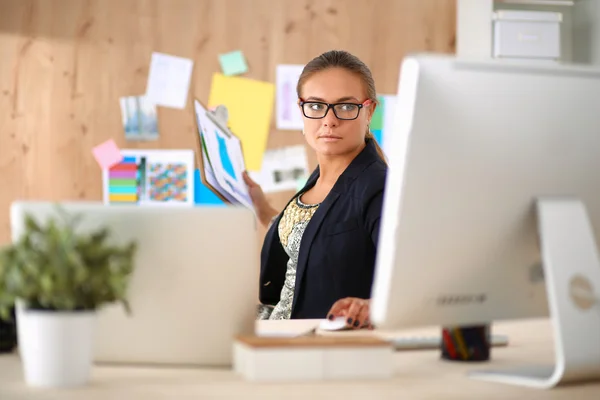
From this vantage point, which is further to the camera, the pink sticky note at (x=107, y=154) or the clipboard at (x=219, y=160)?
the pink sticky note at (x=107, y=154)

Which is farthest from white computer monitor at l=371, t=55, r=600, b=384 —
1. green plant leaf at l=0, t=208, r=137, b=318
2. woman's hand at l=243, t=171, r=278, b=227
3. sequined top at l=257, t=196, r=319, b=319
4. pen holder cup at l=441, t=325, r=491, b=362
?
woman's hand at l=243, t=171, r=278, b=227

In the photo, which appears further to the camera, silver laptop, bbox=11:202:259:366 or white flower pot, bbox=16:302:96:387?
silver laptop, bbox=11:202:259:366

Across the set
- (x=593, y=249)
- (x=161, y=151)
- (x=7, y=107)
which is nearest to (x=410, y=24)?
A: (x=161, y=151)

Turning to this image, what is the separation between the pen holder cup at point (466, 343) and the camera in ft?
3.84

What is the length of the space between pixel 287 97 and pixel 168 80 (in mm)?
481

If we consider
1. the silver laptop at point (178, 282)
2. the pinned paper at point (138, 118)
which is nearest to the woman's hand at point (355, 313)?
the silver laptop at point (178, 282)

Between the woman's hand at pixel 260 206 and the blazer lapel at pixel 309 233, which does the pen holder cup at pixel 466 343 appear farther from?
the woman's hand at pixel 260 206

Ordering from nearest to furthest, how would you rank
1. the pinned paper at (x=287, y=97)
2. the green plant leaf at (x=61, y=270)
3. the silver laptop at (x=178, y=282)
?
the green plant leaf at (x=61, y=270) → the silver laptop at (x=178, y=282) → the pinned paper at (x=287, y=97)

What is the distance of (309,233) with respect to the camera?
206 cm

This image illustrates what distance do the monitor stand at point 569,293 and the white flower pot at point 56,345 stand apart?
1.66ft

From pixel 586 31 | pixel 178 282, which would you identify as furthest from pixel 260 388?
pixel 586 31

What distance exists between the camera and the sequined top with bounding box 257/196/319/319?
2.09 meters

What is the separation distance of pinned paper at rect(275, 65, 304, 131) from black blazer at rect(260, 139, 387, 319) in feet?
3.82

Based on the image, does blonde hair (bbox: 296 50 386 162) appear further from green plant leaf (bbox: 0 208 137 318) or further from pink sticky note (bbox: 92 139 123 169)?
green plant leaf (bbox: 0 208 137 318)
